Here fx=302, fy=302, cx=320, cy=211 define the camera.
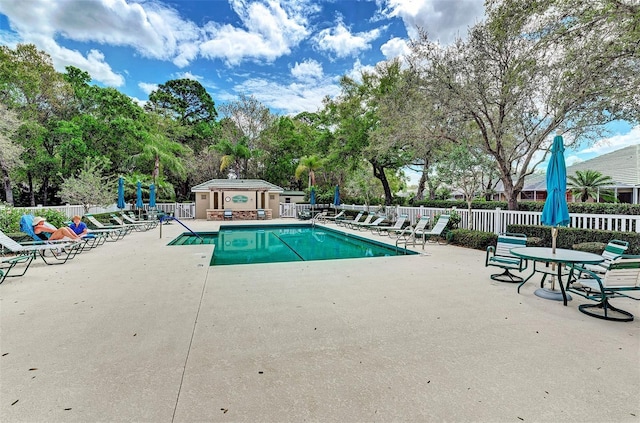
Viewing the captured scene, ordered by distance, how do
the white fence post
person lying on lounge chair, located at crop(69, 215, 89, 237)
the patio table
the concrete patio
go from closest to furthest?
the concrete patio
the patio table
person lying on lounge chair, located at crop(69, 215, 89, 237)
the white fence post

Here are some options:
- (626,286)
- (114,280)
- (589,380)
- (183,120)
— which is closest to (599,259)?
(626,286)

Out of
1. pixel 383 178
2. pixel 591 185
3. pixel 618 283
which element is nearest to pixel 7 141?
pixel 383 178

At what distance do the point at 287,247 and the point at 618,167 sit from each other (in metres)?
21.4

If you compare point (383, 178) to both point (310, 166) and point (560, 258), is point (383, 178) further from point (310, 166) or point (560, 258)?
point (560, 258)

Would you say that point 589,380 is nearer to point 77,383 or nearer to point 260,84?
point 77,383

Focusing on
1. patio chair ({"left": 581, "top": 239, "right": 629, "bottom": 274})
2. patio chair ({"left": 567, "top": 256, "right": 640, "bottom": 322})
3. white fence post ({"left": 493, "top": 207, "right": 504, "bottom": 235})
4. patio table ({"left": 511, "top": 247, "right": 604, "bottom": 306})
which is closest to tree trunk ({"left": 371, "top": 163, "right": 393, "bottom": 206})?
white fence post ({"left": 493, "top": 207, "right": 504, "bottom": 235})

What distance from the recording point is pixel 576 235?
705 centimetres

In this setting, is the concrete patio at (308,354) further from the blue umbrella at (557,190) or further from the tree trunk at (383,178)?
the tree trunk at (383,178)

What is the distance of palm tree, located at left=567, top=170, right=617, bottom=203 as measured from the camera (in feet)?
53.1

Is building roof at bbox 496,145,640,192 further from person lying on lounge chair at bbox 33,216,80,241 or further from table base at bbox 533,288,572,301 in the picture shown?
person lying on lounge chair at bbox 33,216,80,241

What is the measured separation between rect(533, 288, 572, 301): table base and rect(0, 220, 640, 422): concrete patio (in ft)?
0.54

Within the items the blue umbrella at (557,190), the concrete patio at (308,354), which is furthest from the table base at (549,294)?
the blue umbrella at (557,190)

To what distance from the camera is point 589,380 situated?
2.23 meters

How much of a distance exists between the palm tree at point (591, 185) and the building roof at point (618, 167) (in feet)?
2.03
